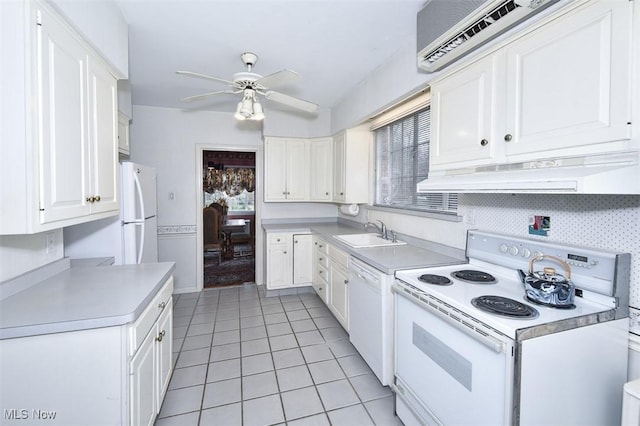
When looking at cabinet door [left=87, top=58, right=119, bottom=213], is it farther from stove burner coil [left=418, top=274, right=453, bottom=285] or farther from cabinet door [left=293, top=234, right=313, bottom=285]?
cabinet door [left=293, top=234, right=313, bottom=285]

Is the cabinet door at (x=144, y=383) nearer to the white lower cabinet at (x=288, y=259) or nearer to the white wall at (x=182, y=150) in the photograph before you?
the white lower cabinet at (x=288, y=259)

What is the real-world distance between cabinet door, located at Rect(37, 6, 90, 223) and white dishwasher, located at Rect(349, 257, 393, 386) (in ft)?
5.86

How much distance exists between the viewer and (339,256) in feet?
9.04

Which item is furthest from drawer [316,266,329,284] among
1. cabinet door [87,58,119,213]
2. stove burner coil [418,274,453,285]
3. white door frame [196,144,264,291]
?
cabinet door [87,58,119,213]

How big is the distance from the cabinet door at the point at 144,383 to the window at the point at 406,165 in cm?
215

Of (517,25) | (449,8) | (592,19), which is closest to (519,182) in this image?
(592,19)

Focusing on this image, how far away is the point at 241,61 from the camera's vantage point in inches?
101

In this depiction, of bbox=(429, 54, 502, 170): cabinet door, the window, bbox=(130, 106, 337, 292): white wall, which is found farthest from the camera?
bbox=(130, 106, 337, 292): white wall

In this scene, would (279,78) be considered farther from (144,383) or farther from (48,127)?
(144,383)

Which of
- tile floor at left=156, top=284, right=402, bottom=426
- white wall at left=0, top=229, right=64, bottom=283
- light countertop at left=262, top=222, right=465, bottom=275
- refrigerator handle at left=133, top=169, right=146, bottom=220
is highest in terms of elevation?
refrigerator handle at left=133, top=169, right=146, bottom=220

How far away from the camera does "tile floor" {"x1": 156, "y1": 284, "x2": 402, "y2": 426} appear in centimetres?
180

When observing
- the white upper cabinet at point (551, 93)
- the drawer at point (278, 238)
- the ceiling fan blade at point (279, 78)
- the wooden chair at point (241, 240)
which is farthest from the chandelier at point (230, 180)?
the white upper cabinet at point (551, 93)

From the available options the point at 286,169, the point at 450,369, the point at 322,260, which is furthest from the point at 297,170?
the point at 450,369

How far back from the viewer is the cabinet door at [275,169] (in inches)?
157
